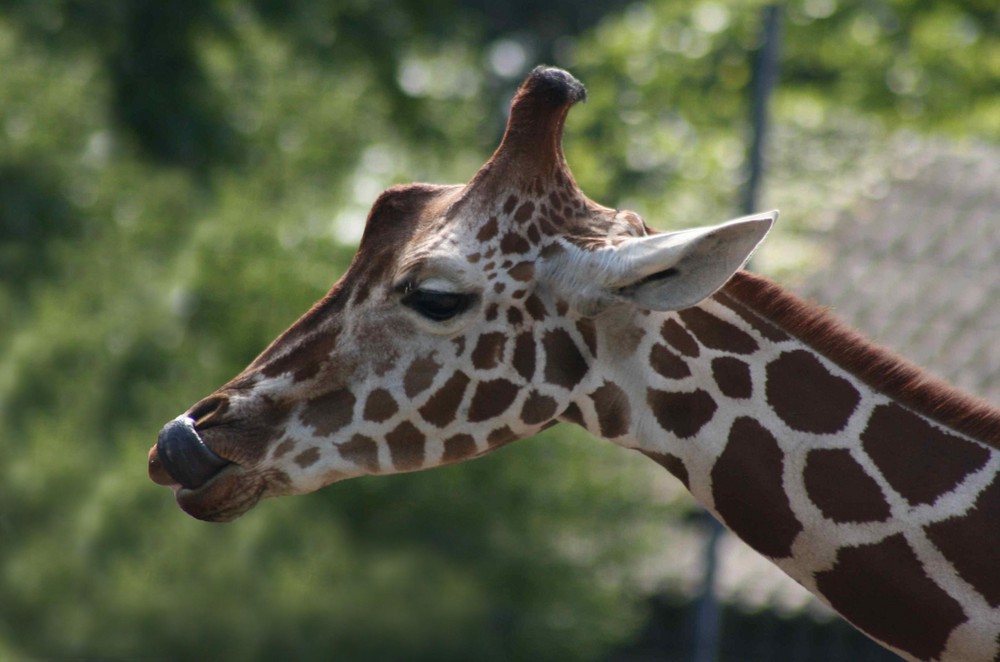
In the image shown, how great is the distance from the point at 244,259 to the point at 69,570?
235 cm

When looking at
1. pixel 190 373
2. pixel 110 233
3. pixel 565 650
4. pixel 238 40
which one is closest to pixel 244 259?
pixel 190 373

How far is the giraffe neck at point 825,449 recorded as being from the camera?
3.05 meters

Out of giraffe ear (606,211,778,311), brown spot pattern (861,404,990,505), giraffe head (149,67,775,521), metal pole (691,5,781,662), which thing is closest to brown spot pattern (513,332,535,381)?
giraffe head (149,67,775,521)

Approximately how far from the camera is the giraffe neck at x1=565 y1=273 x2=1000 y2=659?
3.05 metres

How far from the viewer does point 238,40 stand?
11.9m

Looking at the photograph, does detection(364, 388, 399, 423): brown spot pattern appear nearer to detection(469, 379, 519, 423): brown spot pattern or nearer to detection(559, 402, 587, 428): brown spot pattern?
detection(469, 379, 519, 423): brown spot pattern

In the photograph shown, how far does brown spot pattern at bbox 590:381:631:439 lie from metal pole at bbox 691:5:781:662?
317 cm

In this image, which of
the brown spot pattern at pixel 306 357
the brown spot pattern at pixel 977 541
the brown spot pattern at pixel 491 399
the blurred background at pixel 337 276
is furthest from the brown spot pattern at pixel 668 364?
the blurred background at pixel 337 276

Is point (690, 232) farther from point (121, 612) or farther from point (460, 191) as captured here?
point (121, 612)

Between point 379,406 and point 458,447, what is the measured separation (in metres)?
0.23

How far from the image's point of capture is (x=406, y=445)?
3373 mm

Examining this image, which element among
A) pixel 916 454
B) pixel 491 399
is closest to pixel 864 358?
pixel 916 454

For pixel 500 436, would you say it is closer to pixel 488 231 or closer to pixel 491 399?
pixel 491 399

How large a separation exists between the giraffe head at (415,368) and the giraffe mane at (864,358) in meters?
0.34
